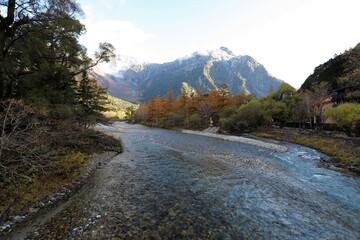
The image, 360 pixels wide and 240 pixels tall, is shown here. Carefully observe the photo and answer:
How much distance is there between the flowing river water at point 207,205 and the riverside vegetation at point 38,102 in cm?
211

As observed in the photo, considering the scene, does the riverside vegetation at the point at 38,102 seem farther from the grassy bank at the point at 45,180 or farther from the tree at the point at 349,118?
the tree at the point at 349,118

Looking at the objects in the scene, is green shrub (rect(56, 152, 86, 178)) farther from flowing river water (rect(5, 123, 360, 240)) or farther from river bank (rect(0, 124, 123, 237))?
flowing river water (rect(5, 123, 360, 240))

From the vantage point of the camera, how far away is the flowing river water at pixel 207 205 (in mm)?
8016

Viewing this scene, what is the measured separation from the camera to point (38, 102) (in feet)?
52.1

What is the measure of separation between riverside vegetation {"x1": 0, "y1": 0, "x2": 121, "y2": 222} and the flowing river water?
211cm

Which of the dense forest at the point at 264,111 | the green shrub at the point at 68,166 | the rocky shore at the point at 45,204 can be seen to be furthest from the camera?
the dense forest at the point at 264,111

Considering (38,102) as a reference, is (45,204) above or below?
below

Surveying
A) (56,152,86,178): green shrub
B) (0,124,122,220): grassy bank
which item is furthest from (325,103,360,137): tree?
(56,152,86,178): green shrub

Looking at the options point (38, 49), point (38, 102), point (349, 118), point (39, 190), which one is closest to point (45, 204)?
point (39, 190)

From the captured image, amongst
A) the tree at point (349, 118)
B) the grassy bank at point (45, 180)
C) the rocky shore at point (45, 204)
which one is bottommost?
the rocky shore at point (45, 204)

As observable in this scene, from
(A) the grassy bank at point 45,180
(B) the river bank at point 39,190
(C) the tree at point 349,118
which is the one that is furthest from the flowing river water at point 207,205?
(C) the tree at point 349,118

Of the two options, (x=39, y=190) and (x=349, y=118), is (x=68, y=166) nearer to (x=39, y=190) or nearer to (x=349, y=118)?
(x=39, y=190)

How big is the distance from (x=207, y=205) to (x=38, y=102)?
49.1 feet

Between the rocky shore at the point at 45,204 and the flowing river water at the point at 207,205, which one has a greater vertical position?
the rocky shore at the point at 45,204
